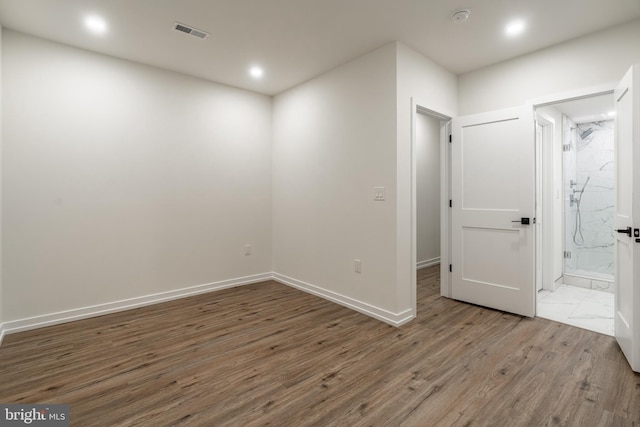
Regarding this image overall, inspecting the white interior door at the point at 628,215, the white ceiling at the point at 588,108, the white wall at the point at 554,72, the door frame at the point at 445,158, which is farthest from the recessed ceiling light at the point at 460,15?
the white ceiling at the point at 588,108

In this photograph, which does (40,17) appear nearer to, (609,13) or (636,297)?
(609,13)

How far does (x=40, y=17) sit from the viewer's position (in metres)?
2.69

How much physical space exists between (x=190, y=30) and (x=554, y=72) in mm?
3460

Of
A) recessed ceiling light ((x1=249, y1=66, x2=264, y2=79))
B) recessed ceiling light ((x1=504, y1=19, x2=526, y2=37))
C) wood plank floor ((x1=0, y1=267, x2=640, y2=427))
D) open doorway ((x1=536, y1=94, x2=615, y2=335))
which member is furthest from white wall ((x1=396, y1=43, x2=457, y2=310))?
recessed ceiling light ((x1=249, y1=66, x2=264, y2=79))

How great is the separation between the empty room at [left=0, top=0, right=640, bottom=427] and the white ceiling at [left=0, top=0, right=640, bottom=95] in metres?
0.03

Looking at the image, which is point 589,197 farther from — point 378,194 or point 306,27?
point 306,27

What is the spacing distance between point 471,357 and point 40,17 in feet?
14.7

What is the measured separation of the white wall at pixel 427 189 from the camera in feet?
18.3

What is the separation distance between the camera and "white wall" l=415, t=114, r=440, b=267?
559cm

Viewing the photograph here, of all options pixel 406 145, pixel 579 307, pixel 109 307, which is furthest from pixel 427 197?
pixel 109 307

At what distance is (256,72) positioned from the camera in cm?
387

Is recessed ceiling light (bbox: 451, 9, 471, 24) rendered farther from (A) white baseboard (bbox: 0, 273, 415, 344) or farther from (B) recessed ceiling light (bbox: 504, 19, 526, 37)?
(A) white baseboard (bbox: 0, 273, 415, 344)

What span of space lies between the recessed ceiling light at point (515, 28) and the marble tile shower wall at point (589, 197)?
238cm

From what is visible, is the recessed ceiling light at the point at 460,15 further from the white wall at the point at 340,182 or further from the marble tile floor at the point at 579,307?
the marble tile floor at the point at 579,307
